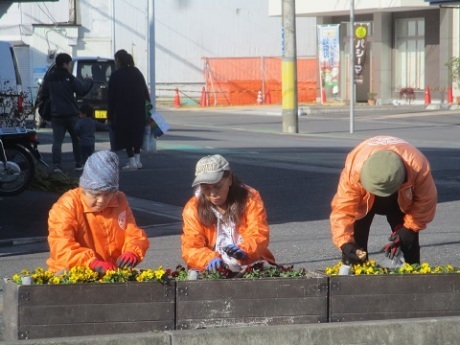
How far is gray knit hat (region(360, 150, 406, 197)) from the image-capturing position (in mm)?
5777

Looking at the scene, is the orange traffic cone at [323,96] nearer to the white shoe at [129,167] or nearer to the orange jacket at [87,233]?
the white shoe at [129,167]

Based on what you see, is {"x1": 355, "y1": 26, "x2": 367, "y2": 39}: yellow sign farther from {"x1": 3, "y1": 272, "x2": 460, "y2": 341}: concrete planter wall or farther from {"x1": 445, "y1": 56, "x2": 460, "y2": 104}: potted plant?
{"x1": 3, "y1": 272, "x2": 460, "y2": 341}: concrete planter wall

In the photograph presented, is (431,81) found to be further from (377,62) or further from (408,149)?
(408,149)

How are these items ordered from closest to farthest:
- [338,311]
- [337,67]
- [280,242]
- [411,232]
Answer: [338,311], [411,232], [280,242], [337,67]

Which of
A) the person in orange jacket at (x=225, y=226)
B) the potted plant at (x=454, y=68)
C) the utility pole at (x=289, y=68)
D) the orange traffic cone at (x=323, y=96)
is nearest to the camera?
the person in orange jacket at (x=225, y=226)

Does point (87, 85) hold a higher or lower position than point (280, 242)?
higher

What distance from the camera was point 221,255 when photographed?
20.0 feet

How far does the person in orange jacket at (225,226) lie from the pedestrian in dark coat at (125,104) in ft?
33.2

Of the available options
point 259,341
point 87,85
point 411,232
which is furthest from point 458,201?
point 259,341

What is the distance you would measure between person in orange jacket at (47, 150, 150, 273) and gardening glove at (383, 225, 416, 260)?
152cm

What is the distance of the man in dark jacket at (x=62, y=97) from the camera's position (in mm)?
15812

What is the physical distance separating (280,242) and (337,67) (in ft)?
96.3

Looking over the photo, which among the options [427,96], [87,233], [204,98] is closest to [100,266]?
[87,233]

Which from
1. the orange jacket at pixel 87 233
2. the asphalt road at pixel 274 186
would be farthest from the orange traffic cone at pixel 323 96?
the orange jacket at pixel 87 233
